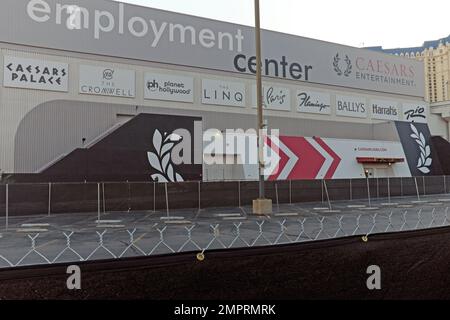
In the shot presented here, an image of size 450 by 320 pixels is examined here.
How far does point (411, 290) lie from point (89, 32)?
120 ft

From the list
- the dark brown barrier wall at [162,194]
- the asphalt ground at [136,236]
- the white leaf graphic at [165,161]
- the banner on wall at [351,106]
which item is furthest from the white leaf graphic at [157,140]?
the banner on wall at [351,106]

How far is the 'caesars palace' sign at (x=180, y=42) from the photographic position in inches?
1331

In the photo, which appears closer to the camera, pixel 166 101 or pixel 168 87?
pixel 166 101

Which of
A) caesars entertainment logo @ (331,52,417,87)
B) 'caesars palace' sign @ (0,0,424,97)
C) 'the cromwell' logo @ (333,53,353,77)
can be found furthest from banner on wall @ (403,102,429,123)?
'the cromwell' logo @ (333,53,353,77)

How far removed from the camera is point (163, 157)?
30.6m

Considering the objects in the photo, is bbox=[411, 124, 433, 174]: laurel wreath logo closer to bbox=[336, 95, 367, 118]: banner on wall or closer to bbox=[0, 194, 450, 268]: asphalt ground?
bbox=[336, 95, 367, 118]: banner on wall

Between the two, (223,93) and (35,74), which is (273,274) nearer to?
(35,74)

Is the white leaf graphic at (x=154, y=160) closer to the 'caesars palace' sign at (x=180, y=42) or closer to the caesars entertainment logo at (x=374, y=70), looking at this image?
the 'caesars palace' sign at (x=180, y=42)

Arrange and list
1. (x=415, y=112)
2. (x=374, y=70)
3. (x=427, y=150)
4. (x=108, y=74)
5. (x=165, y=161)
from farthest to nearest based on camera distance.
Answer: (x=415, y=112), (x=374, y=70), (x=427, y=150), (x=108, y=74), (x=165, y=161)

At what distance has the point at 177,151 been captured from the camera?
31828mm

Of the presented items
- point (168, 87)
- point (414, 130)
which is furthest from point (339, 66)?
point (168, 87)

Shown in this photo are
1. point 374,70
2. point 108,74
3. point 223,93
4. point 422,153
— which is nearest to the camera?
point 108,74

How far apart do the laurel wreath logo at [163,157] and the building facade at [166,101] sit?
0.09 meters

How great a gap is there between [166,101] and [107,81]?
19.3 feet
